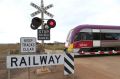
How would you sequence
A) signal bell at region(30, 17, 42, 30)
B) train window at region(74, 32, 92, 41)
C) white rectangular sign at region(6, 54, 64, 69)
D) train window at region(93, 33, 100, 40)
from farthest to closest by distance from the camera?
1. train window at region(93, 33, 100, 40)
2. train window at region(74, 32, 92, 41)
3. signal bell at region(30, 17, 42, 30)
4. white rectangular sign at region(6, 54, 64, 69)

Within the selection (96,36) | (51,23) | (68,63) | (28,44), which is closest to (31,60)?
(28,44)

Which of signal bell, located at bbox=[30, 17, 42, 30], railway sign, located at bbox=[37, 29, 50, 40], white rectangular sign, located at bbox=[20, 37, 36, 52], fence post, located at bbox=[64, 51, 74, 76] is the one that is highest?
signal bell, located at bbox=[30, 17, 42, 30]

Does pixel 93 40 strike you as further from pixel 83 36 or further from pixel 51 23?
Answer: pixel 51 23

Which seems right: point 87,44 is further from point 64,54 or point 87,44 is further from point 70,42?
point 64,54

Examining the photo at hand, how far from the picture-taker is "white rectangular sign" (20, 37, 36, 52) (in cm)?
1382

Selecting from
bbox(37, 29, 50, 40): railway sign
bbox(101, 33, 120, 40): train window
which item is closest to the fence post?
bbox(37, 29, 50, 40): railway sign

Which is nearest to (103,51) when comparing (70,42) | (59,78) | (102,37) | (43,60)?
(102,37)

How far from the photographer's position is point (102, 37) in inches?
1137

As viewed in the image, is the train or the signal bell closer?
the signal bell

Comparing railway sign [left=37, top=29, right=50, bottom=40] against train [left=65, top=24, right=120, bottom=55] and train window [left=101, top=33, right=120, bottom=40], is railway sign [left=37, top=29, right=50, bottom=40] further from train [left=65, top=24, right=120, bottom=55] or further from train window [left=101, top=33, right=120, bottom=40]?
train window [left=101, top=33, right=120, bottom=40]

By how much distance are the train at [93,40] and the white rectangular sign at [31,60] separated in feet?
48.0

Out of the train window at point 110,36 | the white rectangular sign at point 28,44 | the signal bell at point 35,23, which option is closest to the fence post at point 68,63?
the white rectangular sign at point 28,44

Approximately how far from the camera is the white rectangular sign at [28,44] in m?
13.8

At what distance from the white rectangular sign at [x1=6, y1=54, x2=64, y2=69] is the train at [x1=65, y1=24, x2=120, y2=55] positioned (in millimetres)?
14644
